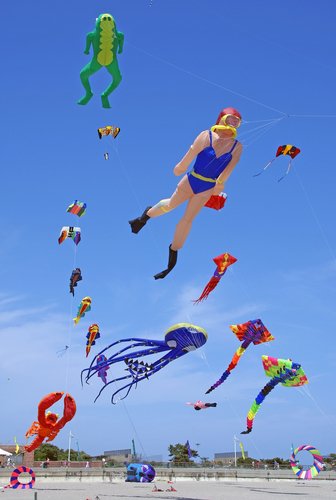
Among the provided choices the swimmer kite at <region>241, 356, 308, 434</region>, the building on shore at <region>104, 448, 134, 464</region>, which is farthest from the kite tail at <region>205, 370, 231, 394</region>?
the building on shore at <region>104, 448, 134, 464</region>

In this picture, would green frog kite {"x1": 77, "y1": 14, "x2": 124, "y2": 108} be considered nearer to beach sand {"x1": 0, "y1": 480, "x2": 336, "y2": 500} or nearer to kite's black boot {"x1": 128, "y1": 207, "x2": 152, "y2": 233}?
kite's black boot {"x1": 128, "y1": 207, "x2": 152, "y2": 233}

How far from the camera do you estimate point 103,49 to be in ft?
33.6

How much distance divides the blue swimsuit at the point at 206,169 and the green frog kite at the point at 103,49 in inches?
91.6

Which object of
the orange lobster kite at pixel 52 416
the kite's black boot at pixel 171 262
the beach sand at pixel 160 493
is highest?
the kite's black boot at pixel 171 262

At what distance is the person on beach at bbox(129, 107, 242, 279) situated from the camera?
380 inches

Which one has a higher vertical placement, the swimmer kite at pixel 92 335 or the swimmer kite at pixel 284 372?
the swimmer kite at pixel 92 335

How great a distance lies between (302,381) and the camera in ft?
79.8

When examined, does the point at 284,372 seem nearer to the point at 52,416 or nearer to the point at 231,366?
the point at 231,366

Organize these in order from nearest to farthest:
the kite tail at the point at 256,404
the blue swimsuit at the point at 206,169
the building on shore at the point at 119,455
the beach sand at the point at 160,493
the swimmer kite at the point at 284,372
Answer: the blue swimsuit at the point at 206,169, the beach sand at the point at 160,493, the swimmer kite at the point at 284,372, the kite tail at the point at 256,404, the building on shore at the point at 119,455

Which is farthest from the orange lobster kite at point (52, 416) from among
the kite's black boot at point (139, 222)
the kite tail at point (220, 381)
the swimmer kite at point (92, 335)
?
the kite's black boot at point (139, 222)

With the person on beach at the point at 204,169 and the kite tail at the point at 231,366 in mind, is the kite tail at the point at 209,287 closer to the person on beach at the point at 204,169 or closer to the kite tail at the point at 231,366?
the person on beach at the point at 204,169

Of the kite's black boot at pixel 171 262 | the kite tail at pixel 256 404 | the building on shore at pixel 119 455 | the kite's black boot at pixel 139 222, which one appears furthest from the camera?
→ the building on shore at pixel 119 455

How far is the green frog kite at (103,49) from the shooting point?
10.2 m

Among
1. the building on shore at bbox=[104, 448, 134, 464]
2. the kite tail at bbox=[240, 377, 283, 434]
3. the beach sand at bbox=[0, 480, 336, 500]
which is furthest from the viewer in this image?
the building on shore at bbox=[104, 448, 134, 464]
